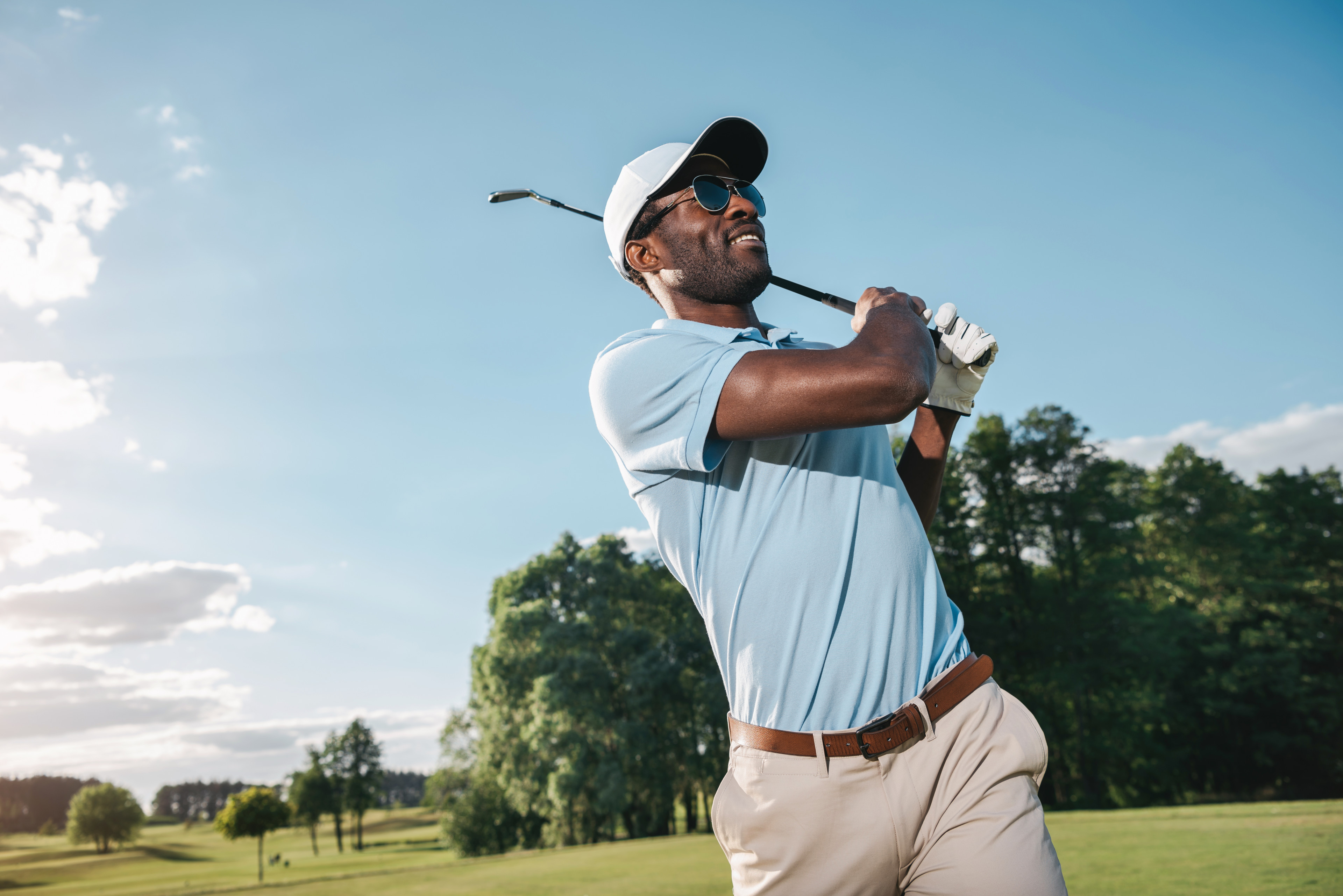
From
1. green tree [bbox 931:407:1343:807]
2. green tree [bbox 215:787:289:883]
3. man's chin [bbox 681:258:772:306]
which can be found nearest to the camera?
man's chin [bbox 681:258:772:306]

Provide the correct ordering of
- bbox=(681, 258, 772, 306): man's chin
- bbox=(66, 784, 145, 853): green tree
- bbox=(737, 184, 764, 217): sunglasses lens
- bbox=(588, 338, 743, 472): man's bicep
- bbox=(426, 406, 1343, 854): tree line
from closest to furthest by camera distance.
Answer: bbox=(588, 338, 743, 472): man's bicep < bbox=(681, 258, 772, 306): man's chin < bbox=(737, 184, 764, 217): sunglasses lens < bbox=(426, 406, 1343, 854): tree line < bbox=(66, 784, 145, 853): green tree

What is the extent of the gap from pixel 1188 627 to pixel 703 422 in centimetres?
3831

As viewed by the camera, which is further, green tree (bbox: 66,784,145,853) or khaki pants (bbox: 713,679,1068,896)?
green tree (bbox: 66,784,145,853)

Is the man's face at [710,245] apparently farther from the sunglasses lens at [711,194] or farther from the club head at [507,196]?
the club head at [507,196]

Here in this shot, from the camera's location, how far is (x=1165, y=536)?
138 feet

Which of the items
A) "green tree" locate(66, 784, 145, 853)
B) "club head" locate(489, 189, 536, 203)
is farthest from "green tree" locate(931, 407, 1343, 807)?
"green tree" locate(66, 784, 145, 853)

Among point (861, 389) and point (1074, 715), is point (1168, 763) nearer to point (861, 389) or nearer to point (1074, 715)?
point (1074, 715)

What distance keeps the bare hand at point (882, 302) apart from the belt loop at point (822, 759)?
0.92 meters

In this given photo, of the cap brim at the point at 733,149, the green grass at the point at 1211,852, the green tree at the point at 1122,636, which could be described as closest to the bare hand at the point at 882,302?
the cap brim at the point at 733,149

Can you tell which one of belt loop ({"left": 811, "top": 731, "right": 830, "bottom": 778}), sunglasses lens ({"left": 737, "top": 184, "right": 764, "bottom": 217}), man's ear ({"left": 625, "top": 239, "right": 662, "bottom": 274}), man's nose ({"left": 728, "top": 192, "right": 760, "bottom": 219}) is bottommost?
belt loop ({"left": 811, "top": 731, "right": 830, "bottom": 778})

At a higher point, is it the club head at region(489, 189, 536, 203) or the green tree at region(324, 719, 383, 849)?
the club head at region(489, 189, 536, 203)

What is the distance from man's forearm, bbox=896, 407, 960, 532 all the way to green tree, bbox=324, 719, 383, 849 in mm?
66580

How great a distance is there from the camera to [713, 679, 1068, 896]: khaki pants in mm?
1787

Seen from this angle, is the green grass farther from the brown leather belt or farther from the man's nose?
the man's nose
